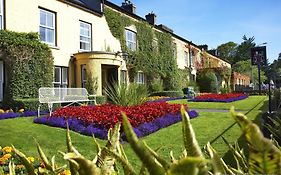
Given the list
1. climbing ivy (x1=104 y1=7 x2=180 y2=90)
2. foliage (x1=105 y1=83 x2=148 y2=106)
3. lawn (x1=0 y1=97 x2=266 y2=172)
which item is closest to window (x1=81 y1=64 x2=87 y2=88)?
climbing ivy (x1=104 y1=7 x2=180 y2=90)

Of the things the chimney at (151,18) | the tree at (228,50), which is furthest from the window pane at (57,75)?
the tree at (228,50)

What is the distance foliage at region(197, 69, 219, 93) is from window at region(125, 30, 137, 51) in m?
15.8

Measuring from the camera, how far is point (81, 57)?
20.2m

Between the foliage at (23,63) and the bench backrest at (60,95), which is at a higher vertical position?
the foliage at (23,63)

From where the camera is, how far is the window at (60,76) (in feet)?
63.3

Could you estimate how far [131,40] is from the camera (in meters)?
27.3

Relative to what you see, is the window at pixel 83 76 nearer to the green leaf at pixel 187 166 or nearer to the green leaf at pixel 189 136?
the green leaf at pixel 189 136

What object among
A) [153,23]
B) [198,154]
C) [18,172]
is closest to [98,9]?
[153,23]

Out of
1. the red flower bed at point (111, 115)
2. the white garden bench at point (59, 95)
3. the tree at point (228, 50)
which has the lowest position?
the red flower bed at point (111, 115)

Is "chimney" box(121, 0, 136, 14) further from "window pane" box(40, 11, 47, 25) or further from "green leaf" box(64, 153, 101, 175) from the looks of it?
"green leaf" box(64, 153, 101, 175)

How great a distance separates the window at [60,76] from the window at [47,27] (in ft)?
5.54

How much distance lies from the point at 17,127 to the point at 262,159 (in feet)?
31.5

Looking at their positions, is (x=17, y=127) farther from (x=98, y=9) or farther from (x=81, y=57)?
(x=98, y=9)

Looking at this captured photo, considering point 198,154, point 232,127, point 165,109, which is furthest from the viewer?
point 165,109
